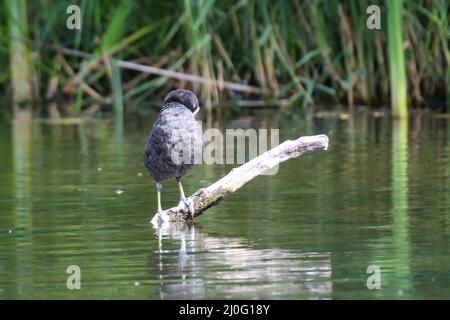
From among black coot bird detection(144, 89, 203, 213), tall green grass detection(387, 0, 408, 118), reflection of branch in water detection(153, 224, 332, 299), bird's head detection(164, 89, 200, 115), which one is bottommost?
reflection of branch in water detection(153, 224, 332, 299)

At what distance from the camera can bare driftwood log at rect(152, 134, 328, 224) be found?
8.59 m

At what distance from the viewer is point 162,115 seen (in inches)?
332

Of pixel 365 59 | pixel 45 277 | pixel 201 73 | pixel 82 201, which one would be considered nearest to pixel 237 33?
pixel 201 73

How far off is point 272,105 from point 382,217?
11028 millimetres

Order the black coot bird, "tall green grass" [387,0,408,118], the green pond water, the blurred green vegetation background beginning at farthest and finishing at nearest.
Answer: the blurred green vegetation background < "tall green grass" [387,0,408,118] < the black coot bird < the green pond water

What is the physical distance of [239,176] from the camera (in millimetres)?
8789

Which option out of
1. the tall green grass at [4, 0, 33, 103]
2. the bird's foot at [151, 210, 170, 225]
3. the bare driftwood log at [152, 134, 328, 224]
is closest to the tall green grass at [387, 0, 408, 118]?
the tall green grass at [4, 0, 33, 103]

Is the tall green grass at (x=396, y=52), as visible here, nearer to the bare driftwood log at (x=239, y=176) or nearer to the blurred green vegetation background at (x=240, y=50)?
the blurred green vegetation background at (x=240, y=50)

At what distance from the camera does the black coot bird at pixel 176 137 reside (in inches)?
330

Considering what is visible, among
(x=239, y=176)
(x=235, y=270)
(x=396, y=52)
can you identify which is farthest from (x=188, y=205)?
(x=396, y=52)

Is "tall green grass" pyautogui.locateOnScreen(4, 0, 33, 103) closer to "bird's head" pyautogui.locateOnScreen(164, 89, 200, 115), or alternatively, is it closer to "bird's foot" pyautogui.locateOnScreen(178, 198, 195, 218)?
"bird's foot" pyautogui.locateOnScreen(178, 198, 195, 218)

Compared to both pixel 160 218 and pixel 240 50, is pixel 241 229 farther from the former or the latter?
pixel 240 50

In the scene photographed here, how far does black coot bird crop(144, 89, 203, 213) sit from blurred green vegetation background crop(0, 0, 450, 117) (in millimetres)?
7808
